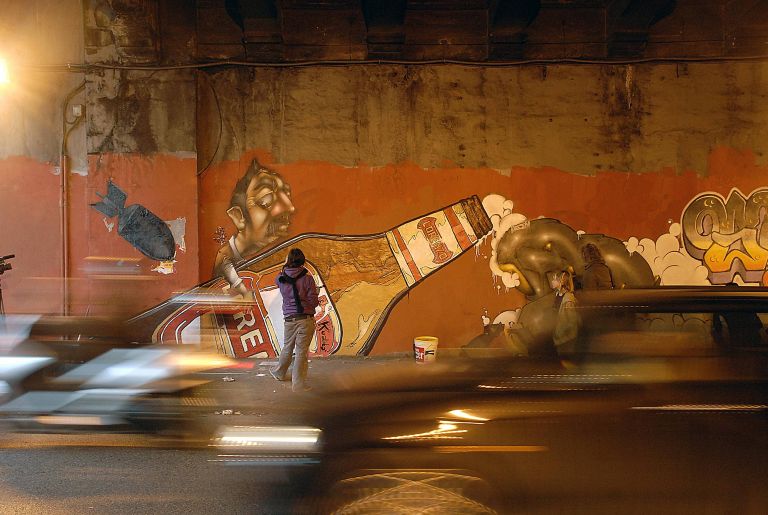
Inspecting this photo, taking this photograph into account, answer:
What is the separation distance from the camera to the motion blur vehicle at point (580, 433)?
2541 millimetres

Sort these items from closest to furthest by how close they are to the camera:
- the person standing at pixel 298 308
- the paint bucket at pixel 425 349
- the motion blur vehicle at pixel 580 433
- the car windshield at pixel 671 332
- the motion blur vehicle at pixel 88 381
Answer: the motion blur vehicle at pixel 580 433
the car windshield at pixel 671 332
the motion blur vehicle at pixel 88 381
the person standing at pixel 298 308
the paint bucket at pixel 425 349

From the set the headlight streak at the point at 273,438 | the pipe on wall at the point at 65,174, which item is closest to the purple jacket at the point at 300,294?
the headlight streak at the point at 273,438

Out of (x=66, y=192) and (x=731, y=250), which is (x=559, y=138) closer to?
(x=731, y=250)

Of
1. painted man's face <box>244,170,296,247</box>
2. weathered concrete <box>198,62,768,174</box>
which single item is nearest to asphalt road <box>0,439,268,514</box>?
painted man's face <box>244,170,296,247</box>

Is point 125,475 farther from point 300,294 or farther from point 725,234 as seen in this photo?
point 725,234

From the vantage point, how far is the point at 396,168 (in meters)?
8.27

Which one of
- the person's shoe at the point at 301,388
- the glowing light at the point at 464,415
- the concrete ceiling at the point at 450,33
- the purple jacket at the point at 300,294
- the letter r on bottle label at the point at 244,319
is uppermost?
the concrete ceiling at the point at 450,33

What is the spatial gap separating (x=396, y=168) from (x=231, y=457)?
5.84m

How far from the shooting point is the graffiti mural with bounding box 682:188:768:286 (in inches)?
323

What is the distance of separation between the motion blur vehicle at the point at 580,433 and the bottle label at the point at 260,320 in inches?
209

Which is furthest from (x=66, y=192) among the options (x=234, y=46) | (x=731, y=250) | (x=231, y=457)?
(x=731, y=250)

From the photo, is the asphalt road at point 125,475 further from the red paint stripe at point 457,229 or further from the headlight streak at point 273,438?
the red paint stripe at point 457,229

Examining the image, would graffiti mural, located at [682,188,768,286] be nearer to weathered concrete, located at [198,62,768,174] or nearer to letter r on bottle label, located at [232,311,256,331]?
weathered concrete, located at [198,62,768,174]

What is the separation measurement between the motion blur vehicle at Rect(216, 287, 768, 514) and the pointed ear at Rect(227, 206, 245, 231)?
5635mm
